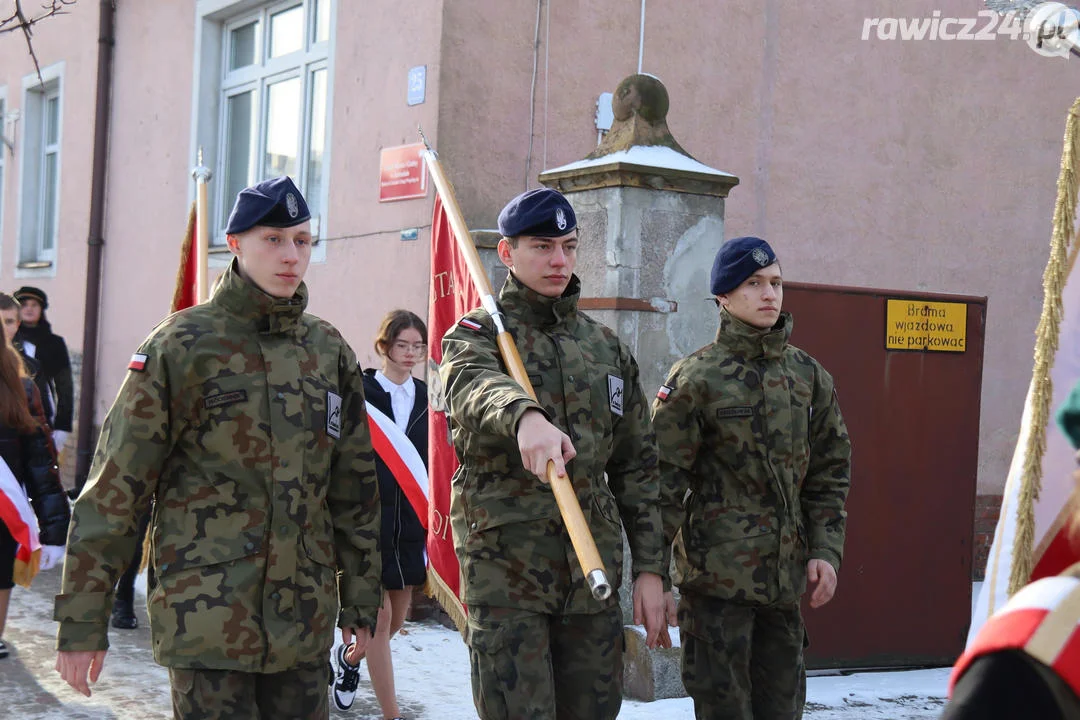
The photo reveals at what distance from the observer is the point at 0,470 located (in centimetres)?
557

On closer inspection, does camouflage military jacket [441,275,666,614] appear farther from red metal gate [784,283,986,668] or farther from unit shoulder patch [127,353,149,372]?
red metal gate [784,283,986,668]

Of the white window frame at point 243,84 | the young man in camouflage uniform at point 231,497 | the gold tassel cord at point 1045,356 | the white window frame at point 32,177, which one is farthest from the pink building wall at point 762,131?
the gold tassel cord at point 1045,356

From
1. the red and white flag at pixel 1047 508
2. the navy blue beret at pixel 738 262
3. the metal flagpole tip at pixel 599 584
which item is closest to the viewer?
the red and white flag at pixel 1047 508

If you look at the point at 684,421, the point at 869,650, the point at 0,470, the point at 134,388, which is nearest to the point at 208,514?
the point at 134,388

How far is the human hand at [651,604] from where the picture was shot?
11.5 ft

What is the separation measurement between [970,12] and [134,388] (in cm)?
791

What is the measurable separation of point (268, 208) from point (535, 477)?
99 cm

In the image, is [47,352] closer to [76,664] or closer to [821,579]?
[76,664]

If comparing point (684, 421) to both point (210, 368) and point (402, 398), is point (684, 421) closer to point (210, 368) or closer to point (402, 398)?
point (210, 368)

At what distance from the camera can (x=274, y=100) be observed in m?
9.51

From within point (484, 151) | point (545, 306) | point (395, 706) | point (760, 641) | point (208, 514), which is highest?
point (484, 151)

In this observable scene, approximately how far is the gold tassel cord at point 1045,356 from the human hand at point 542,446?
108cm

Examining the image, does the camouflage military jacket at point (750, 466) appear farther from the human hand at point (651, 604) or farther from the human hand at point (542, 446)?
the human hand at point (542, 446)

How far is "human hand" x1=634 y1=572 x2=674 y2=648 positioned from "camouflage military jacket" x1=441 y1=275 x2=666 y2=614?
0.03m
